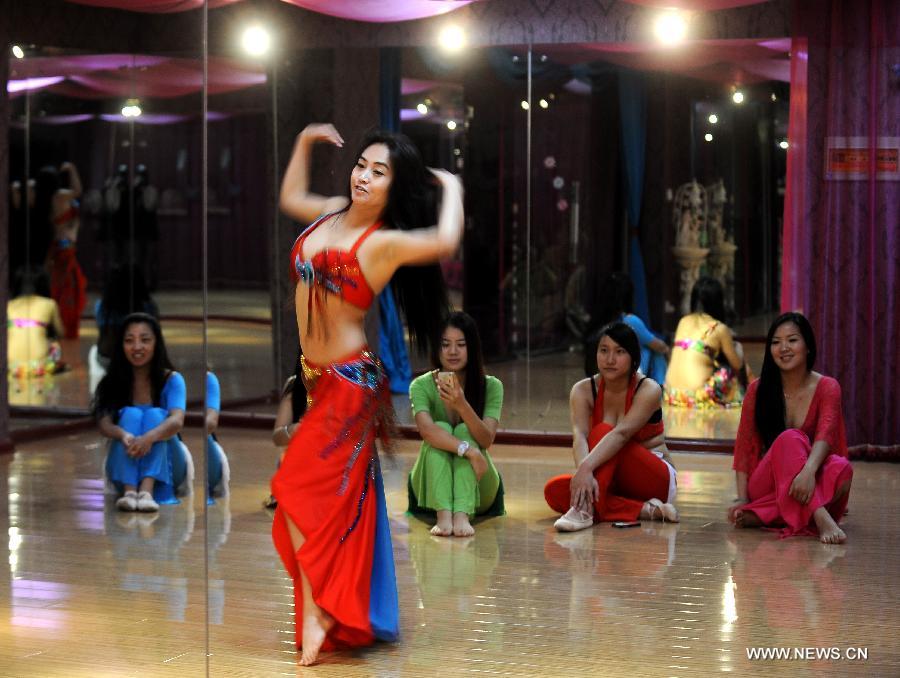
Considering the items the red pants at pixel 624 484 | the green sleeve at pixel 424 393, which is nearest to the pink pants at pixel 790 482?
the red pants at pixel 624 484

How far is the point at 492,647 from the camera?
11.3ft

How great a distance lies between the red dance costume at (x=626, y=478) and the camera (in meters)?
4.95

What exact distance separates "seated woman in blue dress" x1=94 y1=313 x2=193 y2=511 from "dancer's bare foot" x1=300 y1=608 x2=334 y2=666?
6.17ft

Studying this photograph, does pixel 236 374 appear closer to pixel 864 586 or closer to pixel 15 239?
pixel 15 239

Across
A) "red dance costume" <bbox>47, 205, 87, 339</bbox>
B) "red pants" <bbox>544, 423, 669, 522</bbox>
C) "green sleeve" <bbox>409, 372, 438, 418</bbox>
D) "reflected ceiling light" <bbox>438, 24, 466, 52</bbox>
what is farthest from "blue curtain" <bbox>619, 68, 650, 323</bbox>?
"red dance costume" <bbox>47, 205, 87, 339</bbox>

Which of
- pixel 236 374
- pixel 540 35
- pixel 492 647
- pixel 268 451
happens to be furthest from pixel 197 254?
pixel 492 647

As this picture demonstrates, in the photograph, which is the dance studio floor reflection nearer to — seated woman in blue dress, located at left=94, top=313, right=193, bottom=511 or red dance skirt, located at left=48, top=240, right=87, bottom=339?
seated woman in blue dress, located at left=94, top=313, right=193, bottom=511

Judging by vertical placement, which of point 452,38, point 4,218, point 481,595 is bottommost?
point 481,595

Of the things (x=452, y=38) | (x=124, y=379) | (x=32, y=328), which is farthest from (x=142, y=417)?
(x=452, y=38)

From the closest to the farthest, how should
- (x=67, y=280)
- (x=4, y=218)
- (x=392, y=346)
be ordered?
(x=4, y=218), (x=67, y=280), (x=392, y=346)

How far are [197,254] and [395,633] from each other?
386 cm

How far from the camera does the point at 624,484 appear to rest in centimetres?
504

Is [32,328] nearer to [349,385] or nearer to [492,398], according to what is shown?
[492,398]

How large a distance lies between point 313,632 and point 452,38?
4.05m
